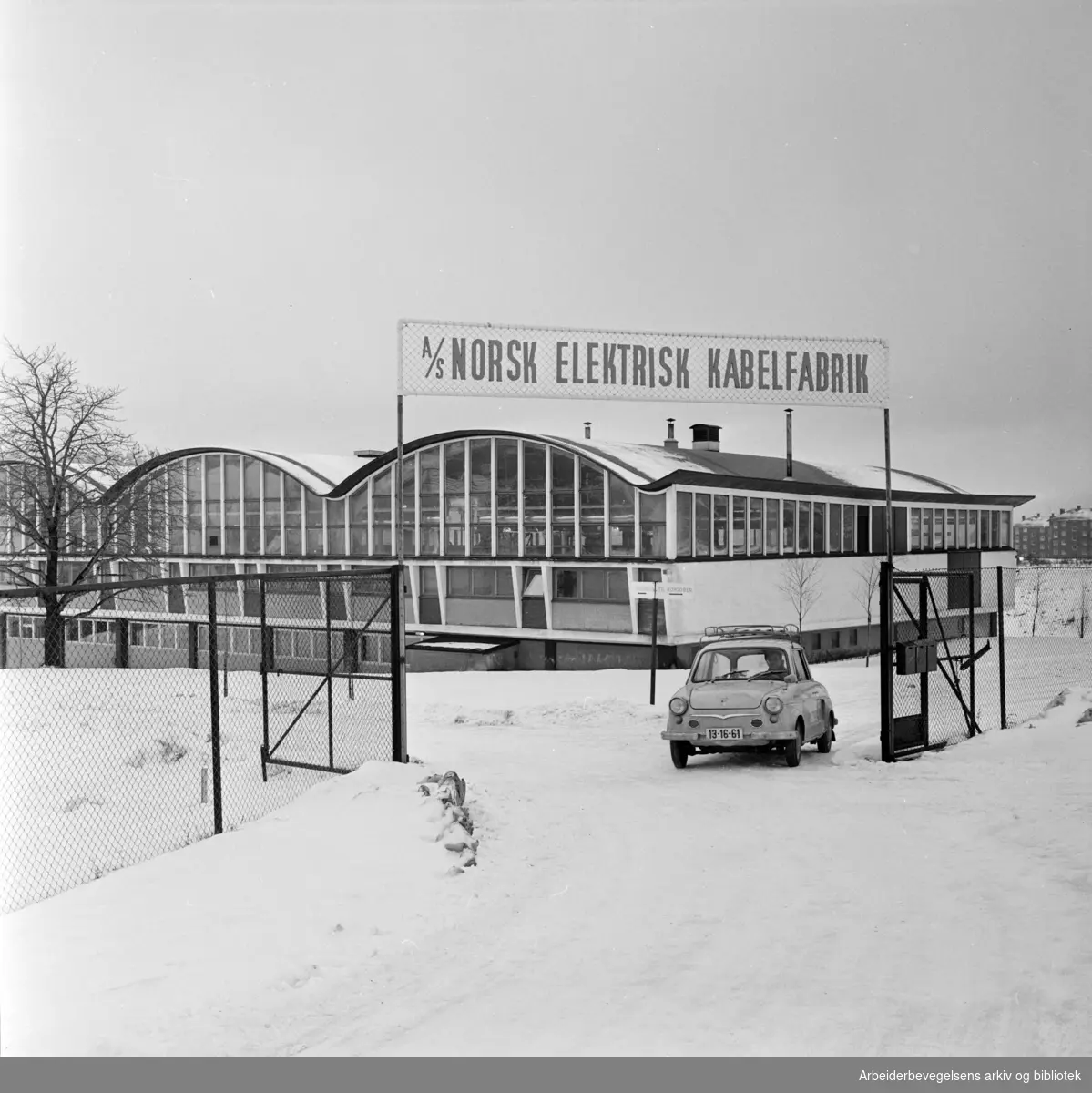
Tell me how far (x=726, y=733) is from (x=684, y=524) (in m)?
17.4

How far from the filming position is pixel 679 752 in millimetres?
13594

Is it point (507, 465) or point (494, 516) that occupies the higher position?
point (507, 465)

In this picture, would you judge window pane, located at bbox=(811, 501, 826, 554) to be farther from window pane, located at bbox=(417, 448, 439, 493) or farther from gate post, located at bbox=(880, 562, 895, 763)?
gate post, located at bbox=(880, 562, 895, 763)

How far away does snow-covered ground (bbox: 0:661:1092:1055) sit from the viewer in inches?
210

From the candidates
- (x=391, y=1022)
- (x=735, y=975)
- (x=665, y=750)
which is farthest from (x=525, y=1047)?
(x=665, y=750)

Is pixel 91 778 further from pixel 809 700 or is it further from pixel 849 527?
pixel 849 527

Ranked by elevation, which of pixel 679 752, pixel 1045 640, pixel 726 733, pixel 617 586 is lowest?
pixel 1045 640

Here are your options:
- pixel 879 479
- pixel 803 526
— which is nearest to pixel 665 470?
pixel 803 526

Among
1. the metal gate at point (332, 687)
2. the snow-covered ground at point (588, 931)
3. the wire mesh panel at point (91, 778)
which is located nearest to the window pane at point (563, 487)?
the metal gate at point (332, 687)

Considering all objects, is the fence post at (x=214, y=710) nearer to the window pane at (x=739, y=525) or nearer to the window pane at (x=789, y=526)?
the window pane at (x=739, y=525)

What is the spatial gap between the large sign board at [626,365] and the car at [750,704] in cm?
347

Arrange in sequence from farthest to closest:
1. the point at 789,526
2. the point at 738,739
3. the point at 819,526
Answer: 1. the point at 819,526
2. the point at 789,526
3. the point at 738,739

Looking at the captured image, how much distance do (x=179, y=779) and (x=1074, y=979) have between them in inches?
441

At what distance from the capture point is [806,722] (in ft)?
45.1
